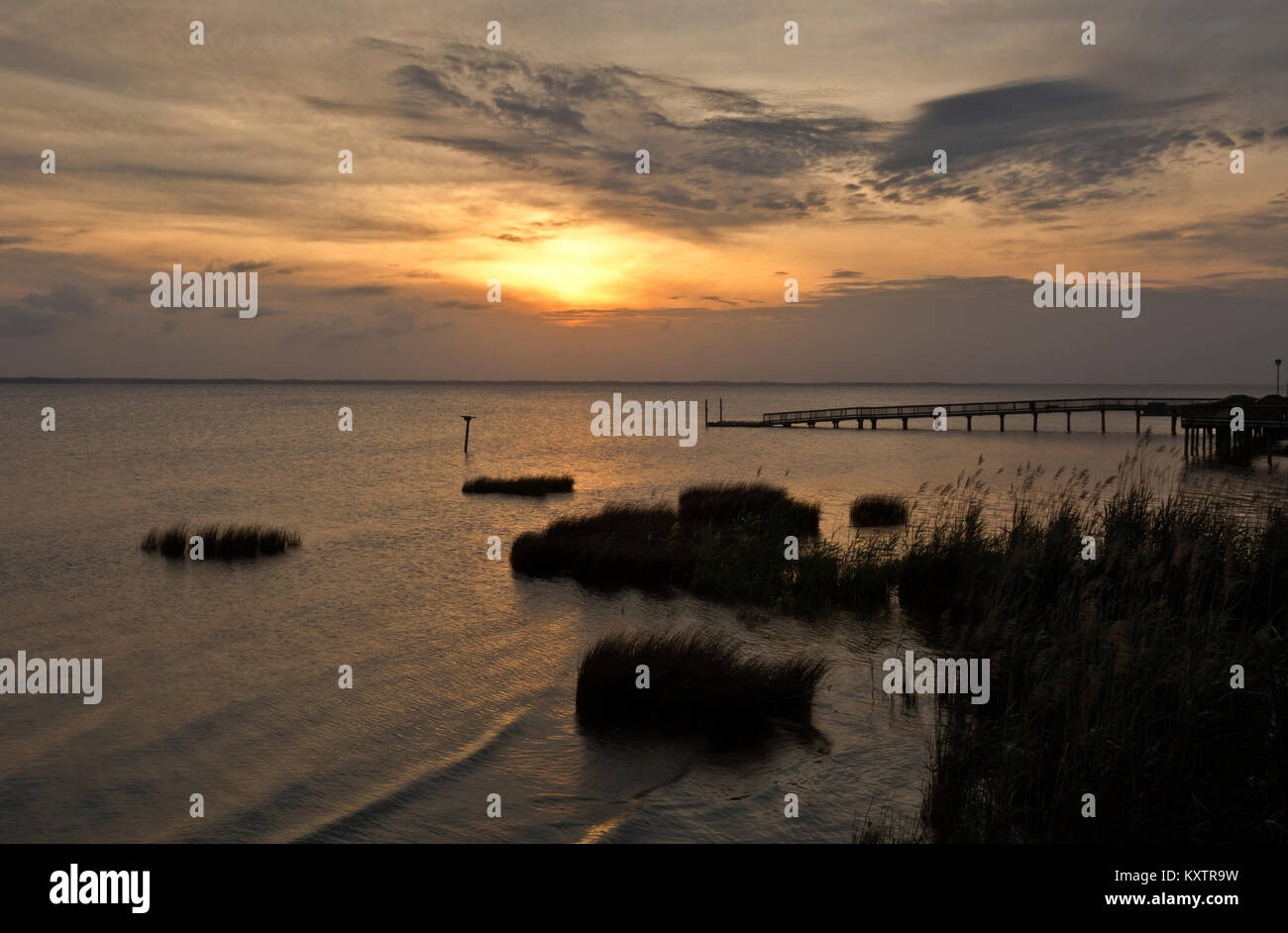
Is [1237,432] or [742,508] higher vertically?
[1237,432]

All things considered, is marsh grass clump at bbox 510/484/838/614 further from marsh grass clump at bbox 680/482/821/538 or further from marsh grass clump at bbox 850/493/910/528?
marsh grass clump at bbox 850/493/910/528

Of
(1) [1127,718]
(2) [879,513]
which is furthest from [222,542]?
(1) [1127,718]

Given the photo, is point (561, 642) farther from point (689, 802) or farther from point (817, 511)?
point (817, 511)

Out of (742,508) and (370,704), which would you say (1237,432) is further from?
(370,704)

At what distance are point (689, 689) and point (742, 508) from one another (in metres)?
15.7

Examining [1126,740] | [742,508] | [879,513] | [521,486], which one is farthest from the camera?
[521,486]

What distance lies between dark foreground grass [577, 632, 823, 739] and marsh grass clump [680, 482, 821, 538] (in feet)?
40.4

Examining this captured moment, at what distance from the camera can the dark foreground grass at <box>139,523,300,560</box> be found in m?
24.8

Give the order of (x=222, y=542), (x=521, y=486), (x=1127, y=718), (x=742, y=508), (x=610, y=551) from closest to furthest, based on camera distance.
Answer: (x=1127, y=718)
(x=610, y=551)
(x=222, y=542)
(x=742, y=508)
(x=521, y=486)

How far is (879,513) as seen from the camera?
97.0 ft

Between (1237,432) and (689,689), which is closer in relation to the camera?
(689,689)

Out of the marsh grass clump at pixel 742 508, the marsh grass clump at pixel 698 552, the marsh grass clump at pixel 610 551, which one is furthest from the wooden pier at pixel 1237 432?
the marsh grass clump at pixel 610 551

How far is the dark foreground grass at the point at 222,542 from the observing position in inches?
977
